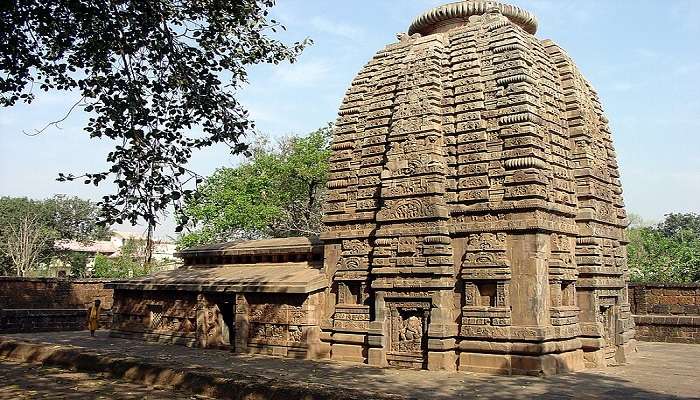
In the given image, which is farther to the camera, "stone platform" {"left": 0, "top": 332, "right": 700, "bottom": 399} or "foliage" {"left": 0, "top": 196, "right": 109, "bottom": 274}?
"foliage" {"left": 0, "top": 196, "right": 109, "bottom": 274}

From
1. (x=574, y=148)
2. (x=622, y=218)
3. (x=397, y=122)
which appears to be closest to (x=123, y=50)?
(x=397, y=122)

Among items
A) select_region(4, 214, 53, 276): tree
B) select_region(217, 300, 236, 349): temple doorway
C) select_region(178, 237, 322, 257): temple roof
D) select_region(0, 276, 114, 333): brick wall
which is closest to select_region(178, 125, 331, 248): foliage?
select_region(0, 276, 114, 333): brick wall

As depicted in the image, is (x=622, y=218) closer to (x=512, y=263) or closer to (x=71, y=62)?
(x=512, y=263)

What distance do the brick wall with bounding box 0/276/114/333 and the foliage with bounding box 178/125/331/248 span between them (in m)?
6.63

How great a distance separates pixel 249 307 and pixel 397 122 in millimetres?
5496

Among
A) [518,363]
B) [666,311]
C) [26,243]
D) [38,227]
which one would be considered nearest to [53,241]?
[38,227]

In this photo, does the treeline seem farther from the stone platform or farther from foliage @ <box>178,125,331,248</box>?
the stone platform

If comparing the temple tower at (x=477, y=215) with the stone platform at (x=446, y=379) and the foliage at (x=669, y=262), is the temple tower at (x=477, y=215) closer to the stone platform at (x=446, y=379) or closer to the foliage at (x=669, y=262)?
the stone platform at (x=446, y=379)

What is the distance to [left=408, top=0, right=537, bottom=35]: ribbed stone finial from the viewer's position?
14.8 metres

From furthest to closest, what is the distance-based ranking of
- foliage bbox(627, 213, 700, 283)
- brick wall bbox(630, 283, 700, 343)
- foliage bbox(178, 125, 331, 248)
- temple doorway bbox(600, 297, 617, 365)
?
foliage bbox(178, 125, 331, 248) < foliage bbox(627, 213, 700, 283) < brick wall bbox(630, 283, 700, 343) < temple doorway bbox(600, 297, 617, 365)

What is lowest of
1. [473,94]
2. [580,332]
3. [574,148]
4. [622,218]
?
[580,332]

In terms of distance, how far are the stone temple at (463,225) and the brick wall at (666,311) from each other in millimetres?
3641

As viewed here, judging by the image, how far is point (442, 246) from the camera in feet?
39.8

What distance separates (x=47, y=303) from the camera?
77.7ft
